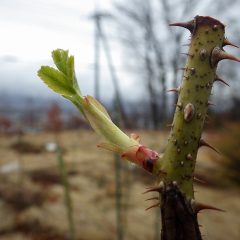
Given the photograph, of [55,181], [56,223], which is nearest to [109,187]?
[55,181]

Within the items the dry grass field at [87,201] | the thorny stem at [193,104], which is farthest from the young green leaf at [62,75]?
the dry grass field at [87,201]

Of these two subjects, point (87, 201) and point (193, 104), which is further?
point (87, 201)

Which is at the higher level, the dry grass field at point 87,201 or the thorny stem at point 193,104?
the thorny stem at point 193,104

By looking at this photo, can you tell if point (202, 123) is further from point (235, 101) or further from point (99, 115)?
point (235, 101)

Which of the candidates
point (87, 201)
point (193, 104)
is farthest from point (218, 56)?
point (87, 201)

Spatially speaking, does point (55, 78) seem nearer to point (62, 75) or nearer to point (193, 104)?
point (62, 75)

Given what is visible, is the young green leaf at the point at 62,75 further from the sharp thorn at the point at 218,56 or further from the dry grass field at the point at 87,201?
the dry grass field at the point at 87,201
